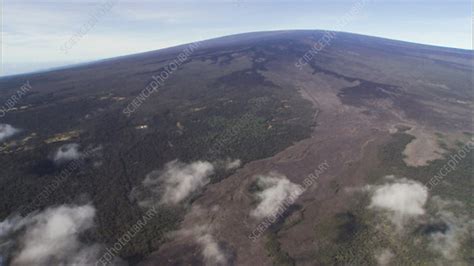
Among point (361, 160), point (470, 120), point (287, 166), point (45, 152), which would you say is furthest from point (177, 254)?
point (470, 120)

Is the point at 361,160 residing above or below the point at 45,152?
below

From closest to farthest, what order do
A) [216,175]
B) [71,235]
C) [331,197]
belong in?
[71,235], [331,197], [216,175]

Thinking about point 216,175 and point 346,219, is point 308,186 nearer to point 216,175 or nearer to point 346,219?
point 346,219

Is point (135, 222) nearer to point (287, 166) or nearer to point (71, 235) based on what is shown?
point (71, 235)

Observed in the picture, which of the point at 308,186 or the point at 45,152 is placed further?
the point at 45,152

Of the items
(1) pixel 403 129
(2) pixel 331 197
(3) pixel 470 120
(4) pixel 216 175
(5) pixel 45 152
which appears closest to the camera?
(2) pixel 331 197

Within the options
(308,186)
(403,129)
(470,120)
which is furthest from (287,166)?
(470,120)

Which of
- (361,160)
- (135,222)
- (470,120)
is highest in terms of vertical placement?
(135,222)
